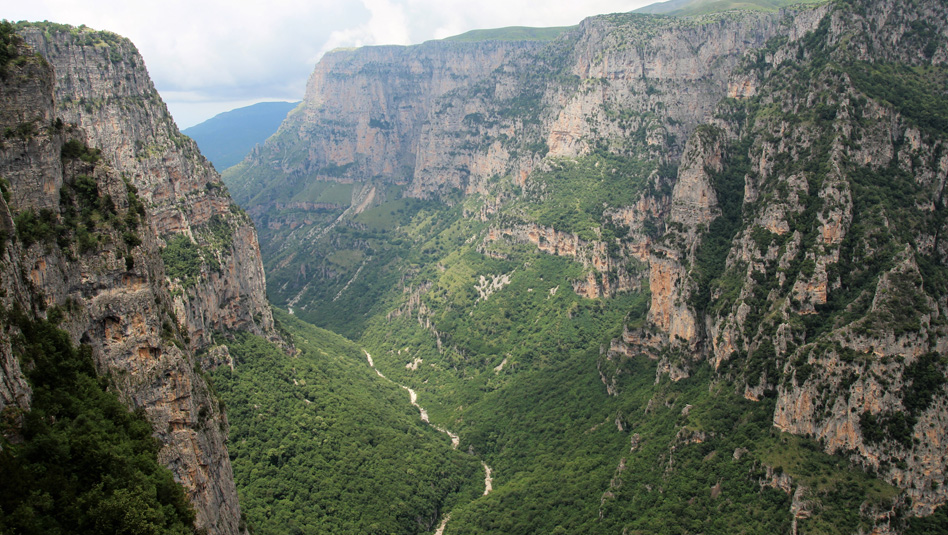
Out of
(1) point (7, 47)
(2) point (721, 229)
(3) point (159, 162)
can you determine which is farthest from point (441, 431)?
(1) point (7, 47)

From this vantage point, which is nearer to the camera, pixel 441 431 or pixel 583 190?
pixel 441 431

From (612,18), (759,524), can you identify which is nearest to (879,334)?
(759,524)

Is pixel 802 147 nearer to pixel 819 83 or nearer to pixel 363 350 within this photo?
pixel 819 83

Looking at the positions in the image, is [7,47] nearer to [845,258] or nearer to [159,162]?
[159,162]

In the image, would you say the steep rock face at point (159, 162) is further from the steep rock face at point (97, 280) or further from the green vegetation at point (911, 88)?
the green vegetation at point (911, 88)

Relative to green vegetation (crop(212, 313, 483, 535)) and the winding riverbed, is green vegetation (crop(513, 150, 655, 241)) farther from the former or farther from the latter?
green vegetation (crop(212, 313, 483, 535))
